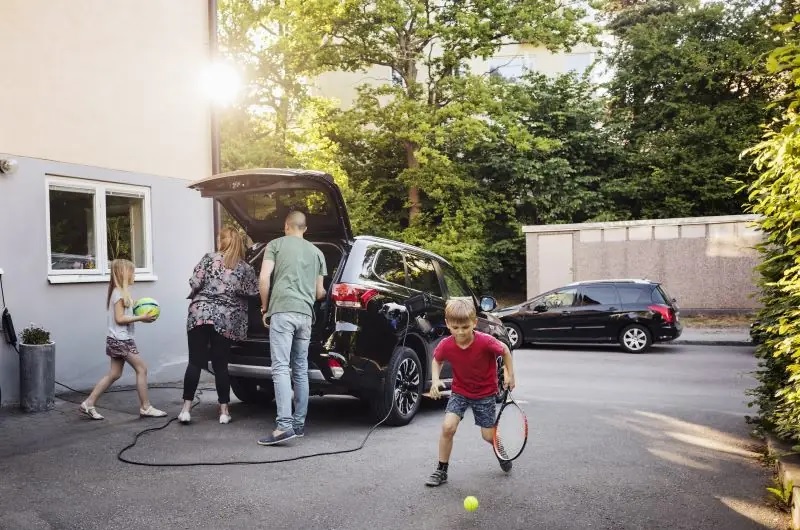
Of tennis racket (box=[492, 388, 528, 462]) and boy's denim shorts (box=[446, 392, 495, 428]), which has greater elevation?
Result: boy's denim shorts (box=[446, 392, 495, 428])

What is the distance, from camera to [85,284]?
29.3 feet

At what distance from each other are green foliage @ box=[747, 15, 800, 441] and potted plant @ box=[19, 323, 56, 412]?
7.02 m

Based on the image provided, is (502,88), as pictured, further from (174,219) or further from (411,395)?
(411,395)

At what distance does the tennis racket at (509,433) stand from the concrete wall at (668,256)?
62.1 feet

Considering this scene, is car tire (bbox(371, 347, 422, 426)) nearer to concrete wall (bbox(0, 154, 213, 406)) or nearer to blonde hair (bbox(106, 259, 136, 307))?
blonde hair (bbox(106, 259, 136, 307))

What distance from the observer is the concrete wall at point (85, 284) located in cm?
794

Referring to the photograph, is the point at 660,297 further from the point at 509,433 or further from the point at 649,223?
the point at 509,433

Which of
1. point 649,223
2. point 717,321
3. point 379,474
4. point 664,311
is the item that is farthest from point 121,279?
point 649,223

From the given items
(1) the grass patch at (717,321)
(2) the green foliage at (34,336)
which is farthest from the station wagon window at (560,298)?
(2) the green foliage at (34,336)

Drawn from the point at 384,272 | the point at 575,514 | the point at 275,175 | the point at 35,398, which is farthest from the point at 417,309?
the point at 35,398

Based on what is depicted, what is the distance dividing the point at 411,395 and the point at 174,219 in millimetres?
5158

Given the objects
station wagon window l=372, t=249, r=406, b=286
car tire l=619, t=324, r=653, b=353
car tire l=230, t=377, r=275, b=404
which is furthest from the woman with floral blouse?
car tire l=619, t=324, r=653, b=353

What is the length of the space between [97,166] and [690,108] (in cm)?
2595

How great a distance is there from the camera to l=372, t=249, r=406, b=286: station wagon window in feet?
24.1
